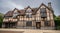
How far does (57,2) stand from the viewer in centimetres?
433

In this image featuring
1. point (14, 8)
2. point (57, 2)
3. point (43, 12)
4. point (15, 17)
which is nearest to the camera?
point (57, 2)

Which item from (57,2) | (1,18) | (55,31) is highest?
(57,2)

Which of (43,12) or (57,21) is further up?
(43,12)

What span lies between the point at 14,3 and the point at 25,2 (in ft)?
0.88

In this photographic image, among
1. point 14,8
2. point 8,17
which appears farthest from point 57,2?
point 8,17

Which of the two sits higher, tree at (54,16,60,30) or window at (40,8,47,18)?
window at (40,8,47,18)

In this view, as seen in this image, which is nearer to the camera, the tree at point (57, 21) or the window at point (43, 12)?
the tree at point (57, 21)

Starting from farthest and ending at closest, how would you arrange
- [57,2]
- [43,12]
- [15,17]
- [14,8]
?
[43,12], [15,17], [14,8], [57,2]

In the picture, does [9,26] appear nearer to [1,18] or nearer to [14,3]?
[1,18]

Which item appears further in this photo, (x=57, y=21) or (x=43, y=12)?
(x=43, y=12)

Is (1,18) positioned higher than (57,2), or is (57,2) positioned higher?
(57,2)

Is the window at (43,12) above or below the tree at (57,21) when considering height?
above

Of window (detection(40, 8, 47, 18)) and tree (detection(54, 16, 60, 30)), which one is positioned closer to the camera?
tree (detection(54, 16, 60, 30))

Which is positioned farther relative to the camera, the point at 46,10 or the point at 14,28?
the point at 46,10
